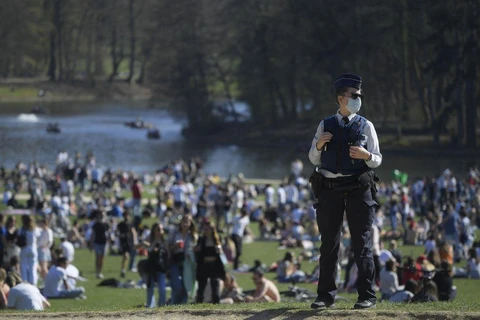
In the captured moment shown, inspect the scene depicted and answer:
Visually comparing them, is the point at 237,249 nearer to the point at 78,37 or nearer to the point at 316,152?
the point at 316,152

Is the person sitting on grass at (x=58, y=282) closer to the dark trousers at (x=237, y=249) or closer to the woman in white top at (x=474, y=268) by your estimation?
the dark trousers at (x=237, y=249)

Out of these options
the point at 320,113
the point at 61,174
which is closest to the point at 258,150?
the point at 320,113

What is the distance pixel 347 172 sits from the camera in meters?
9.02

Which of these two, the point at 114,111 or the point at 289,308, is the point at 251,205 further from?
the point at 114,111

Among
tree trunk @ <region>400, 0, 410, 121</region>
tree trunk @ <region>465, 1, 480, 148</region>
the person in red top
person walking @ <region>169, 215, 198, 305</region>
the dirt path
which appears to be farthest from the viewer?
tree trunk @ <region>400, 0, 410, 121</region>

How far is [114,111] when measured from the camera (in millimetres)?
107625

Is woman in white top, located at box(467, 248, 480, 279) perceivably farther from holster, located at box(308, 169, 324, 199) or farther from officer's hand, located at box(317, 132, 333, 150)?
officer's hand, located at box(317, 132, 333, 150)

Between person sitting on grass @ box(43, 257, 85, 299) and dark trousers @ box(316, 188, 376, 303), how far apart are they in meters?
8.04

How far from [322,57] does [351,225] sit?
59359 mm

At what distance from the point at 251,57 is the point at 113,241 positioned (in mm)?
48231

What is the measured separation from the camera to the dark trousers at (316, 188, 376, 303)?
9094 millimetres

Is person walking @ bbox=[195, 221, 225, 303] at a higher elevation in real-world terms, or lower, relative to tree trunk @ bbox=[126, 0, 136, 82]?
lower

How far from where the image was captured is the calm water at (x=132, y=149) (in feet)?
191

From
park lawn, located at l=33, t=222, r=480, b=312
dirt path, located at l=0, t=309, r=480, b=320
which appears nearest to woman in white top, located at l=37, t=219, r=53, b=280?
park lawn, located at l=33, t=222, r=480, b=312
